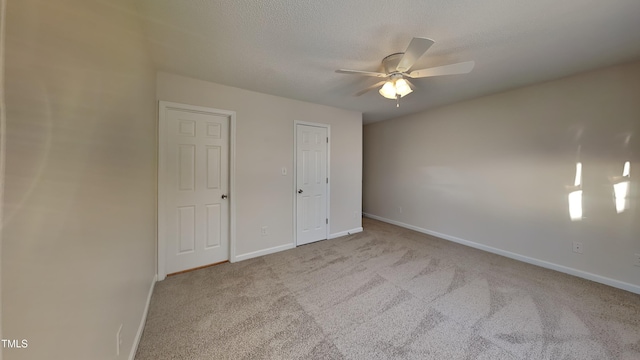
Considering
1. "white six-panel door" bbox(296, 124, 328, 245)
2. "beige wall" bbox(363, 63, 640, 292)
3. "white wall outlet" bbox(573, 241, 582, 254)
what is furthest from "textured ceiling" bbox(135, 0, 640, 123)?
"white wall outlet" bbox(573, 241, 582, 254)

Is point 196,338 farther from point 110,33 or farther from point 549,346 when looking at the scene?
point 549,346

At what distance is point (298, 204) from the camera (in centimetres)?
334

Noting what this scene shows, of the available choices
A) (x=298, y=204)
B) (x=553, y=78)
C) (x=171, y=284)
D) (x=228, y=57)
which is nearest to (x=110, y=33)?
(x=228, y=57)

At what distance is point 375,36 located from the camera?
172 cm

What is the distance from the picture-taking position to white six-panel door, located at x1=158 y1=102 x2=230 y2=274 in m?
2.42

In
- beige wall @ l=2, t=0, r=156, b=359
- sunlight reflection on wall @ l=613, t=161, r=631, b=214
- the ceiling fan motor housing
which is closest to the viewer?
beige wall @ l=2, t=0, r=156, b=359

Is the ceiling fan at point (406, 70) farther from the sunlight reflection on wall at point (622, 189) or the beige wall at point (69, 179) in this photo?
the sunlight reflection on wall at point (622, 189)

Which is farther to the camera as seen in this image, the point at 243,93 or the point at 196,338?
the point at 243,93

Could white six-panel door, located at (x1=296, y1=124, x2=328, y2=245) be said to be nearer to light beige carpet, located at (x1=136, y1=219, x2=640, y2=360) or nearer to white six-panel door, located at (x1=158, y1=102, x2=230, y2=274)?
light beige carpet, located at (x1=136, y1=219, x2=640, y2=360)

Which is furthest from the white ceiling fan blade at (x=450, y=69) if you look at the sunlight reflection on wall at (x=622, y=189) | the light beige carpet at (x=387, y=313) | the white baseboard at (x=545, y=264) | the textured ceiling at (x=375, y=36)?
the white baseboard at (x=545, y=264)

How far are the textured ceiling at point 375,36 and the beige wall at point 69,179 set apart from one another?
519 mm

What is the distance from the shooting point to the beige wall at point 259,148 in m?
2.56

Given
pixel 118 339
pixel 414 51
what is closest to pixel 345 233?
pixel 414 51

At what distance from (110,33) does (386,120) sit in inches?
175
